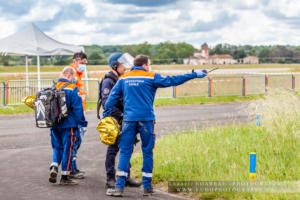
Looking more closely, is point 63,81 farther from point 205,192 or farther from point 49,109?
point 205,192

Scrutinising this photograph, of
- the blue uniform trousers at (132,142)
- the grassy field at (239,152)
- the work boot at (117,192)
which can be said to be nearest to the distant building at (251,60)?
the grassy field at (239,152)

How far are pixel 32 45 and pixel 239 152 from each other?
570 inches

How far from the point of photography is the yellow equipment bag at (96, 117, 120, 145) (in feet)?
20.5

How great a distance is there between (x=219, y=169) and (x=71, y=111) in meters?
2.65

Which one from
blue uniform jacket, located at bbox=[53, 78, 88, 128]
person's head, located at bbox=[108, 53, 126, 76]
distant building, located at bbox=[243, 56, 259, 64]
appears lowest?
blue uniform jacket, located at bbox=[53, 78, 88, 128]

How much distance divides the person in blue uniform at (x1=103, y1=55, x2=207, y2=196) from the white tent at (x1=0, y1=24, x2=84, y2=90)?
1442cm

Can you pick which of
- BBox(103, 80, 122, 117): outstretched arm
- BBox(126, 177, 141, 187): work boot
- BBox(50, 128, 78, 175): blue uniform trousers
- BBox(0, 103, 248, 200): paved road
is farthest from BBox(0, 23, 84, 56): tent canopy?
BBox(103, 80, 122, 117): outstretched arm

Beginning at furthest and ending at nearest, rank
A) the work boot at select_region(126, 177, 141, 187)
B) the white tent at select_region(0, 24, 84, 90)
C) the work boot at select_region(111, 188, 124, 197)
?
the white tent at select_region(0, 24, 84, 90) < the work boot at select_region(126, 177, 141, 187) < the work boot at select_region(111, 188, 124, 197)

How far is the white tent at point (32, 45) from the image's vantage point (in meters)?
19.8

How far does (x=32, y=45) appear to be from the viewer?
20062 mm

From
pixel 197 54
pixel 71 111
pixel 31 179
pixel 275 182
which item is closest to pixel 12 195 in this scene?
pixel 31 179

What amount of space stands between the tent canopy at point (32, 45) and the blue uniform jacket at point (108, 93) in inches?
543

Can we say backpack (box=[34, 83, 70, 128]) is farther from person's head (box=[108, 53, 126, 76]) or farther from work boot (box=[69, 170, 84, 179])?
work boot (box=[69, 170, 84, 179])

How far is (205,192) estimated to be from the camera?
20.7 feet
